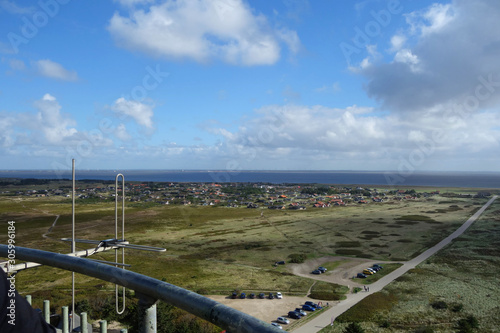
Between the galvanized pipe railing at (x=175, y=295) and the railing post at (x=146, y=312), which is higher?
the galvanized pipe railing at (x=175, y=295)

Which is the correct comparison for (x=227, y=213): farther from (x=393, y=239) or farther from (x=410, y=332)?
(x=410, y=332)

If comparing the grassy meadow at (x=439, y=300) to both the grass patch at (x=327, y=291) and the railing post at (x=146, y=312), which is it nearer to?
the grass patch at (x=327, y=291)

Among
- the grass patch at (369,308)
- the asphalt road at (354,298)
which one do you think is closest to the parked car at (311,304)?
the asphalt road at (354,298)

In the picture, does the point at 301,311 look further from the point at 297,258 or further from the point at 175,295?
the point at 175,295

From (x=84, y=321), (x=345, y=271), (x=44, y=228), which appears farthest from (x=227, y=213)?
(x=84, y=321)

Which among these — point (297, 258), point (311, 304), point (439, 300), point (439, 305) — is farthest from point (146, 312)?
point (297, 258)

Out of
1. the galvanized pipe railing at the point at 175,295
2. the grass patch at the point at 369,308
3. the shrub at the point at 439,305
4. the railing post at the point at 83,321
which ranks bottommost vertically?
the grass patch at the point at 369,308

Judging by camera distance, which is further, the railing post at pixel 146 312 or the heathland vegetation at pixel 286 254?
the heathland vegetation at pixel 286 254

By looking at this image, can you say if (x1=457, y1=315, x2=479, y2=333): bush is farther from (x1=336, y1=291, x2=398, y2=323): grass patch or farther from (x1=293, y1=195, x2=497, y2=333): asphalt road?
(x1=293, y1=195, x2=497, y2=333): asphalt road
